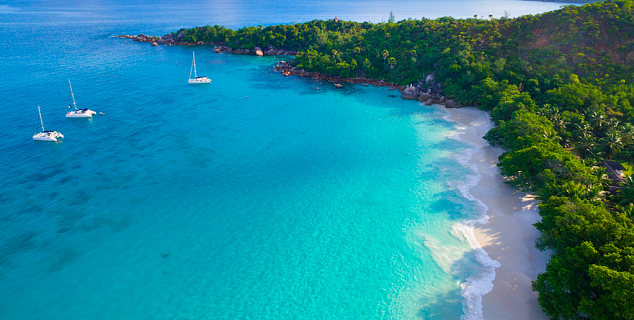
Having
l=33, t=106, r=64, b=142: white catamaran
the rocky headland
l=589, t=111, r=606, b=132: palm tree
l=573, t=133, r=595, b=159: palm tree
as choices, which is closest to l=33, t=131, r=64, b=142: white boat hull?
l=33, t=106, r=64, b=142: white catamaran

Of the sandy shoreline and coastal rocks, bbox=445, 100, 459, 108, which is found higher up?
coastal rocks, bbox=445, 100, 459, 108

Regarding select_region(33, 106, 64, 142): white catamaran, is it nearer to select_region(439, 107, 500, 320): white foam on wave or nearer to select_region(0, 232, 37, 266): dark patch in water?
select_region(0, 232, 37, 266): dark patch in water

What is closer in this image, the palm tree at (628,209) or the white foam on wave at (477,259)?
the white foam on wave at (477,259)

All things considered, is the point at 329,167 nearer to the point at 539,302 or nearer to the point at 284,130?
the point at 284,130

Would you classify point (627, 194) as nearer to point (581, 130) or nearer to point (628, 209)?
point (628, 209)

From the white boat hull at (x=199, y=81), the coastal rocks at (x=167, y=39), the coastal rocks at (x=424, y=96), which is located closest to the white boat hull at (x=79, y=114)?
the white boat hull at (x=199, y=81)

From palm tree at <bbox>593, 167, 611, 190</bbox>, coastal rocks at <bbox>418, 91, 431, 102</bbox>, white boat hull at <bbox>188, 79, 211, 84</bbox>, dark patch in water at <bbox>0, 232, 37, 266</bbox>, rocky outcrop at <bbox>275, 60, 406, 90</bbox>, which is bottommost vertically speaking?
dark patch in water at <bbox>0, 232, 37, 266</bbox>

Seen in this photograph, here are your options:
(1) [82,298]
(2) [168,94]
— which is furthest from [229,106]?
(1) [82,298]

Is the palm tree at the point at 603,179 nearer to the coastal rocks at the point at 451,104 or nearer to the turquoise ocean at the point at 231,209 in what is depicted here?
the turquoise ocean at the point at 231,209
